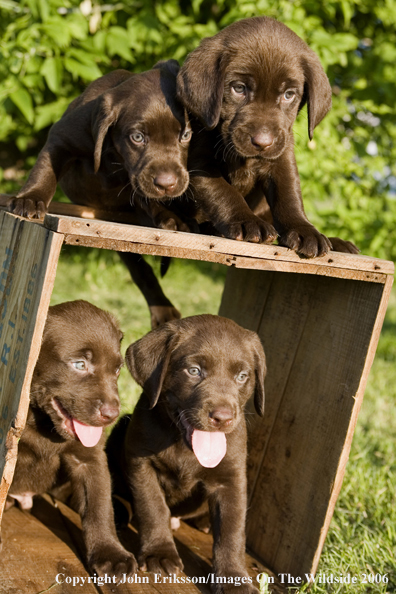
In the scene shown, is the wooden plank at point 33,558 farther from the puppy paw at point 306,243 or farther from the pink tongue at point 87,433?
the puppy paw at point 306,243

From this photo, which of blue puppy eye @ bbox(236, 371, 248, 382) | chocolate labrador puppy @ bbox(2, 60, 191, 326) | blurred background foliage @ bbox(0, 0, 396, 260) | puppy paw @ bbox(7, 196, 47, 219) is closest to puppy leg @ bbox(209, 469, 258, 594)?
blue puppy eye @ bbox(236, 371, 248, 382)

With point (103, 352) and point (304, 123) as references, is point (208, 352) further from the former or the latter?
point (304, 123)

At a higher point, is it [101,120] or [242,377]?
[101,120]

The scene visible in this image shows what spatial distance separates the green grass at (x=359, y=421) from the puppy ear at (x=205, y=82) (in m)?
2.16

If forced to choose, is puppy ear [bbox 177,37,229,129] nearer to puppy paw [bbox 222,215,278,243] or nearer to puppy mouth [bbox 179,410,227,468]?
puppy paw [bbox 222,215,278,243]

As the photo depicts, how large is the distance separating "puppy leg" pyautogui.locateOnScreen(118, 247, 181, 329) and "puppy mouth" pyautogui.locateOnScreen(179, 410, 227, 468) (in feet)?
3.72

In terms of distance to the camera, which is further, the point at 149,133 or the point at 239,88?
the point at 149,133

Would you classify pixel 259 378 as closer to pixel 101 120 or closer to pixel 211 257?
pixel 211 257

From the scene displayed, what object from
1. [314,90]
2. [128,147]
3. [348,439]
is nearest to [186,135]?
[128,147]

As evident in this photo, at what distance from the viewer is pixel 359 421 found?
566 centimetres

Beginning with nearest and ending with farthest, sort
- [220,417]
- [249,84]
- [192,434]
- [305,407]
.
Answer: [220,417]
[192,434]
[249,84]
[305,407]

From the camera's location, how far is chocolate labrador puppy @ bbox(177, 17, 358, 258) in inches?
124

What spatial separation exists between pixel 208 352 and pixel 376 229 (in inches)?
181

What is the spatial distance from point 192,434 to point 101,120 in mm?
1580
